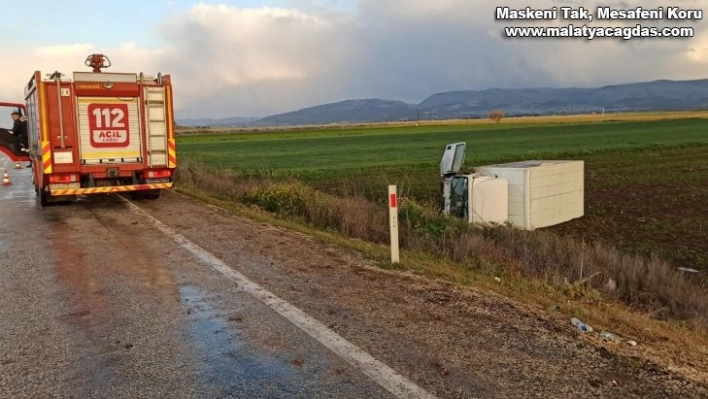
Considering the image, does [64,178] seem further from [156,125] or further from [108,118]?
[156,125]

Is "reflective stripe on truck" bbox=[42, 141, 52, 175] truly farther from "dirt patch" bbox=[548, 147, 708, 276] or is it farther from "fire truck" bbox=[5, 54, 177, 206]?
"dirt patch" bbox=[548, 147, 708, 276]

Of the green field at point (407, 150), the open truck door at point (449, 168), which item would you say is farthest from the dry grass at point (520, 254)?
the green field at point (407, 150)

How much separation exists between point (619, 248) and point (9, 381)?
9.87 m

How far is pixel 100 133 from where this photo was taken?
13.4 metres

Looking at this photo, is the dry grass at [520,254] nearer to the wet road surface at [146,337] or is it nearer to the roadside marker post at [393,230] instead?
the roadside marker post at [393,230]

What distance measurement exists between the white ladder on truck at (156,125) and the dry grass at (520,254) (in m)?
2.76

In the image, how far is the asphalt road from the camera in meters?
3.84

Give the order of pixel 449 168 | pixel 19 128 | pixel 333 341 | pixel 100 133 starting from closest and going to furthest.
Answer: pixel 333 341
pixel 100 133
pixel 449 168
pixel 19 128

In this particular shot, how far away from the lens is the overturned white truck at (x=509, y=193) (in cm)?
1289

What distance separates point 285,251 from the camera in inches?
326

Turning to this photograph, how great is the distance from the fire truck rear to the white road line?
6939 mm

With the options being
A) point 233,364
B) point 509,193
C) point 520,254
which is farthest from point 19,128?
point 233,364

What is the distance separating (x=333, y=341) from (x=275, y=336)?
50 centimetres

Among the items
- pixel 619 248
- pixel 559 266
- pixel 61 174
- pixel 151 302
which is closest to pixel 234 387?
pixel 151 302
